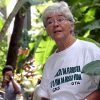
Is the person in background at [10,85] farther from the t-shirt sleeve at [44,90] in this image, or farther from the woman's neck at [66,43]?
the woman's neck at [66,43]

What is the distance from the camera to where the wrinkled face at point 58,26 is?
244cm

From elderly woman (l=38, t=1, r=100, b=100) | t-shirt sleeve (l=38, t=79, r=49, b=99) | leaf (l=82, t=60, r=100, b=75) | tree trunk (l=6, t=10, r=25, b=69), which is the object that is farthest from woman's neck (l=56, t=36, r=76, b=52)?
tree trunk (l=6, t=10, r=25, b=69)

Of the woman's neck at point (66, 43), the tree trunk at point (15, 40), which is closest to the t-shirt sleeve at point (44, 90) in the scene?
the woman's neck at point (66, 43)

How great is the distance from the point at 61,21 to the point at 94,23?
113 cm

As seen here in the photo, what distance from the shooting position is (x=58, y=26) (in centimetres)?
244

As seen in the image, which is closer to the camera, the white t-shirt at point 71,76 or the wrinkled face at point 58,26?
the white t-shirt at point 71,76

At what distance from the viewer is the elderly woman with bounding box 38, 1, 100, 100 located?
2332 millimetres

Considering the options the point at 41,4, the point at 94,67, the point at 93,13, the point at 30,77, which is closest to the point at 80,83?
the point at 94,67

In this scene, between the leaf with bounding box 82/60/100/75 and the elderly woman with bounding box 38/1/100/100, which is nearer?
the leaf with bounding box 82/60/100/75

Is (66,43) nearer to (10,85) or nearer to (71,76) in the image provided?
(71,76)

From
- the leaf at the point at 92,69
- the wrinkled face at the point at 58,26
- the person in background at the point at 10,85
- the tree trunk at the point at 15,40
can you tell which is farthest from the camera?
the tree trunk at the point at 15,40

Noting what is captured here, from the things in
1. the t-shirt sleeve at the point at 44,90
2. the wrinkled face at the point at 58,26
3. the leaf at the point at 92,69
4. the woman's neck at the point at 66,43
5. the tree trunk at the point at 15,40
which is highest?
the tree trunk at the point at 15,40

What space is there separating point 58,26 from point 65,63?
236 mm

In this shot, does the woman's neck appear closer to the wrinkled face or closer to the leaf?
the wrinkled face
